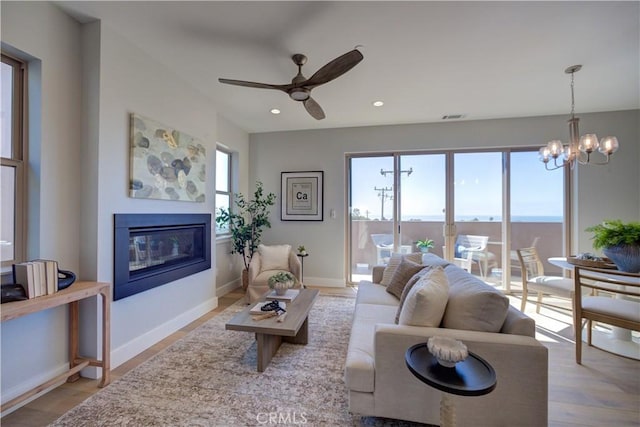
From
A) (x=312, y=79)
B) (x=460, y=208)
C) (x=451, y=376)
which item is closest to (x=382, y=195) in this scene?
(x=460, y=208)

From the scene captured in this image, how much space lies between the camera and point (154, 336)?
2.59m

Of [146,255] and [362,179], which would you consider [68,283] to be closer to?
[146,255]

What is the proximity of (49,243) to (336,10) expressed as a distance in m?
2.65

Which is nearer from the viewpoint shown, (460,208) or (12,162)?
(12,162)

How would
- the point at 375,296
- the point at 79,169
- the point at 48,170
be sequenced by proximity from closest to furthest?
the point at 48,170 → the point at 79,169 → the point at 375,296

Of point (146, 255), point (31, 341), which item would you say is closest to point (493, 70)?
point (146, 255)

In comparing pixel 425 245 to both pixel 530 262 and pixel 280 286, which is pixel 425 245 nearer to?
pixel 530 262

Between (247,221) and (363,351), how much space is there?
3.73 m

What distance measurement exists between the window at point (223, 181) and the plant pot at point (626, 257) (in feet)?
14.8

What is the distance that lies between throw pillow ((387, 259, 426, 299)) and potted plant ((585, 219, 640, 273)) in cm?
152

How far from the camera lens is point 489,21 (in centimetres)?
205

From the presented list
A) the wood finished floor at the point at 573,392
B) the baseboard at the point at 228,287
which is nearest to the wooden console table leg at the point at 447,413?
the wood finished floor at the point at 573,392

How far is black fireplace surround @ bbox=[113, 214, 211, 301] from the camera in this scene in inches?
89.9

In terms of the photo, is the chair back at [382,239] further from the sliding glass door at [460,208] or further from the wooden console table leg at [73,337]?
the wooden console table leg at [73,337]
